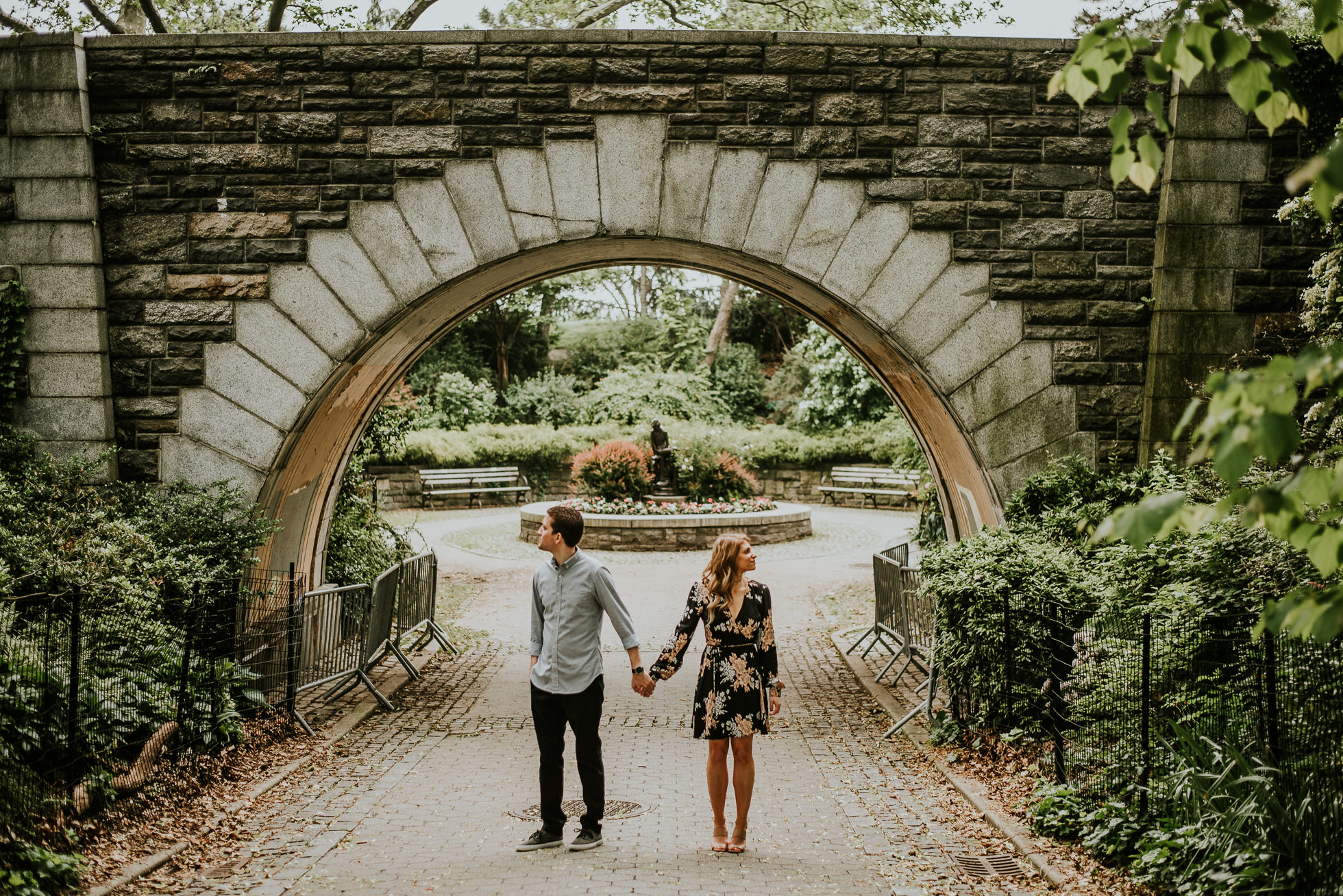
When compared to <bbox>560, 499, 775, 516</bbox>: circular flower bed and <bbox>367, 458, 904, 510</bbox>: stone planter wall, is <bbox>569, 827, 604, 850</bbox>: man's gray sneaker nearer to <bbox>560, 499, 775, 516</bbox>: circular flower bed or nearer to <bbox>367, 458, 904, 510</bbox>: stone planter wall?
<bbox>560, 499, 775, 516</bbox>: circular flower bed

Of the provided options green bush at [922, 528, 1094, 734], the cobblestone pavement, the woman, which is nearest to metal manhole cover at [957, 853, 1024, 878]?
the cobblestone pavement

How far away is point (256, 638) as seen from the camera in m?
6.86

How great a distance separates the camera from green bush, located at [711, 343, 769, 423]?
2956cm

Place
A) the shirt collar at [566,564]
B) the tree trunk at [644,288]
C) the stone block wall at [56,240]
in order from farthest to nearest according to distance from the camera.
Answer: the tree trunk at [644,288] → the stone block wall at [56,240] → the shirt collar at [566,564]

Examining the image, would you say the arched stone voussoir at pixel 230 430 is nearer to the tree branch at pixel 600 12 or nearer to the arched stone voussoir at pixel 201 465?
the arched stone voussoir at pixel 201 465

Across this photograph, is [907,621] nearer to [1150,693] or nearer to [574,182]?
[1150,693]

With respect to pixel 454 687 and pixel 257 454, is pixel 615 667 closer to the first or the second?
pixel 454 687

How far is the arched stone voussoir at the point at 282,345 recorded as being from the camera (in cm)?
708

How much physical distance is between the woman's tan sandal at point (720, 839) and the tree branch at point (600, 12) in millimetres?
12251

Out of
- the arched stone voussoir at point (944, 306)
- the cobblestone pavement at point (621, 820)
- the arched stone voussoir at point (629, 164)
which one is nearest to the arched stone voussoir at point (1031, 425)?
the arched stone voussoir at point (944, 306)

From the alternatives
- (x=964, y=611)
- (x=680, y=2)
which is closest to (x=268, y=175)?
(x=964, y=611)

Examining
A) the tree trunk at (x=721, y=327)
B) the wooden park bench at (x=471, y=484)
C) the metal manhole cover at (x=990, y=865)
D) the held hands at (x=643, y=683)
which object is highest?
the tree trunk at (x=721, y=327)

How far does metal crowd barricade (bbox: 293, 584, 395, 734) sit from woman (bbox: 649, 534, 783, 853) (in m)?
3.10

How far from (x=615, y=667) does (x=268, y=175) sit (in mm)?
4819
